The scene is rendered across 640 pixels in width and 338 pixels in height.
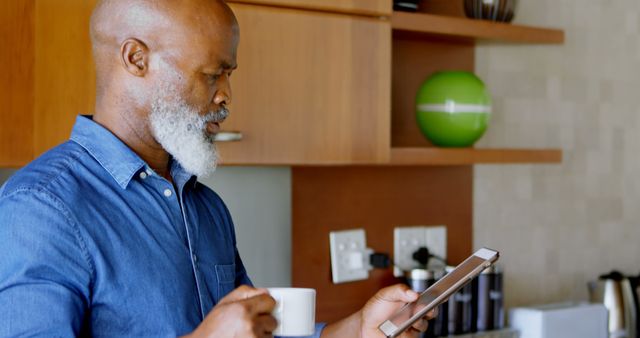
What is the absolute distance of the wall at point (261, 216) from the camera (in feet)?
6.91

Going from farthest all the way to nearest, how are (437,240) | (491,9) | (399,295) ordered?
(437,240) → (491,9) → (399,295)

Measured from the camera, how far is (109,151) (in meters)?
1.20

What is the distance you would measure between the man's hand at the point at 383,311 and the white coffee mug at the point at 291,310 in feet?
0.78

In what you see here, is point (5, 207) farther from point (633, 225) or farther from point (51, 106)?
point (633, 225)

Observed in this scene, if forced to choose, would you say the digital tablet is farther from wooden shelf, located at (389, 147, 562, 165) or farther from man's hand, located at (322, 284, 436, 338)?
wooden shelf, located at (389, 147, 562, 165)

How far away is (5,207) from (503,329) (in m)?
1.56

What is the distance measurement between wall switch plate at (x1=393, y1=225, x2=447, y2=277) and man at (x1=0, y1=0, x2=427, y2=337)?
0.95 meters

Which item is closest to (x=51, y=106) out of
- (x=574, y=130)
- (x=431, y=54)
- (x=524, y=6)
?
(x=431, y=54)

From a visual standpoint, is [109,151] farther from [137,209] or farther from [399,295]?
[399,295]

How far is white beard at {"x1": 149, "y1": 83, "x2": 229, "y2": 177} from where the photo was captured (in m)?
1.23

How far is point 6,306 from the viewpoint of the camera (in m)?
1.01

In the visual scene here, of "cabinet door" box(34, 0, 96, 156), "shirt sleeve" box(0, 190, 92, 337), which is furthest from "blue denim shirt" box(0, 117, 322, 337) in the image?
"cabinet door" box(34, 0, 96, 156)

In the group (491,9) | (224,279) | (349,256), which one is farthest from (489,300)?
(224,279)

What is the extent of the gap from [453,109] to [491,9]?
0.28m
